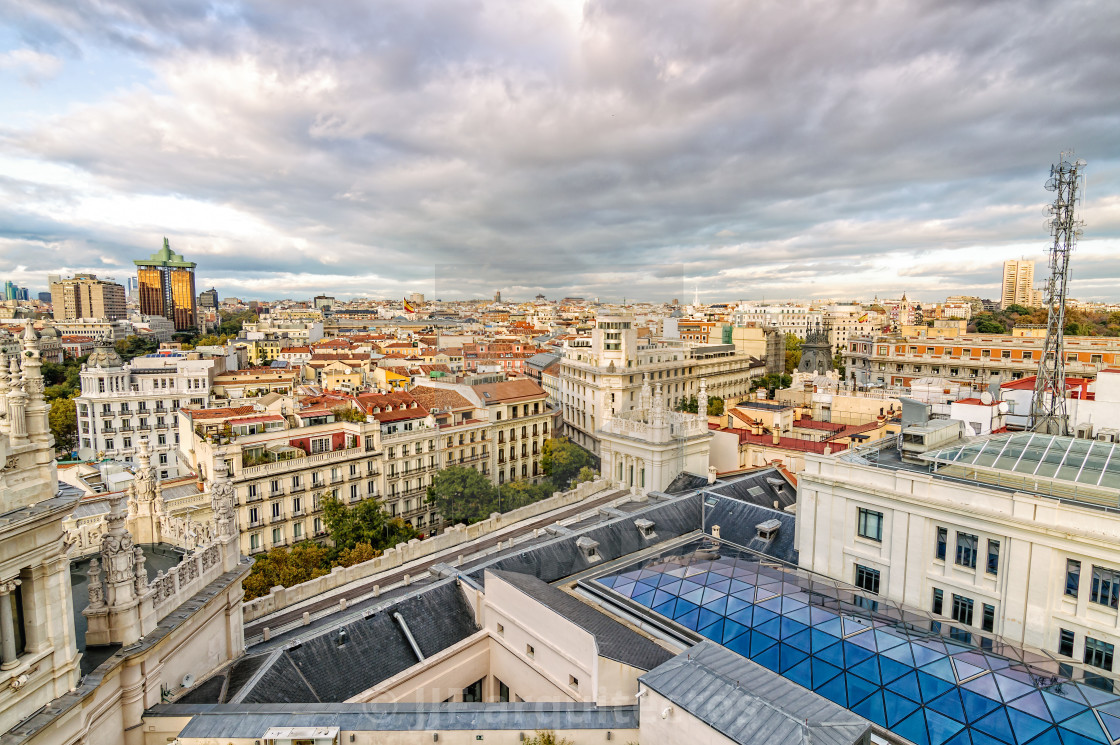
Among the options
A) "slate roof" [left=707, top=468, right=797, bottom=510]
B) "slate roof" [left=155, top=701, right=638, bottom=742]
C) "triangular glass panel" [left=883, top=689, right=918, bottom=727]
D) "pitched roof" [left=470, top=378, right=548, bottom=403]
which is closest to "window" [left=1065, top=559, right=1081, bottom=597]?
"triangular glass panel" [left=883, top=689, right=918, bottom=727]

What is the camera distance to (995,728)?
1407cm

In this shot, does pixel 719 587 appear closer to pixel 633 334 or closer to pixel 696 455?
pixel 696 455

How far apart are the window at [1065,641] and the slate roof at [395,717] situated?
1325 cm

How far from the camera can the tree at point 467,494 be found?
50.7 metres

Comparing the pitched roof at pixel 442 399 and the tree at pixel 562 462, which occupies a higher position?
the pitched roof at pixel 442 399

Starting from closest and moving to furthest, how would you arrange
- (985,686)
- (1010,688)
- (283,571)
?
(1010,688) → (985,686) → (283,571)

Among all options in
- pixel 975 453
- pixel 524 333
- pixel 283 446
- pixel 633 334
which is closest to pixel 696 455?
pixel 975 453

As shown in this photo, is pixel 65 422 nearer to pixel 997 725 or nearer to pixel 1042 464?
pixel 997 725

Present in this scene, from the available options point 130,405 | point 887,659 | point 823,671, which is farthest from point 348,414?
point 887,659

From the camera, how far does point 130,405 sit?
71.4 metres

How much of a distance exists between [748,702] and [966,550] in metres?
11.1

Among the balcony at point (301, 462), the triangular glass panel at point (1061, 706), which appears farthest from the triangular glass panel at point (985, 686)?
the balcony at point (301, 462)

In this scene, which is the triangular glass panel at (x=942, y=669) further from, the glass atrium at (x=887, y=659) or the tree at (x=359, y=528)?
the tree at (x=359, y=528)

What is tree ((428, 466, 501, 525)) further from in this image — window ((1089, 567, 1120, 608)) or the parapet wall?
window ((1089, 567, 1120, 608))
